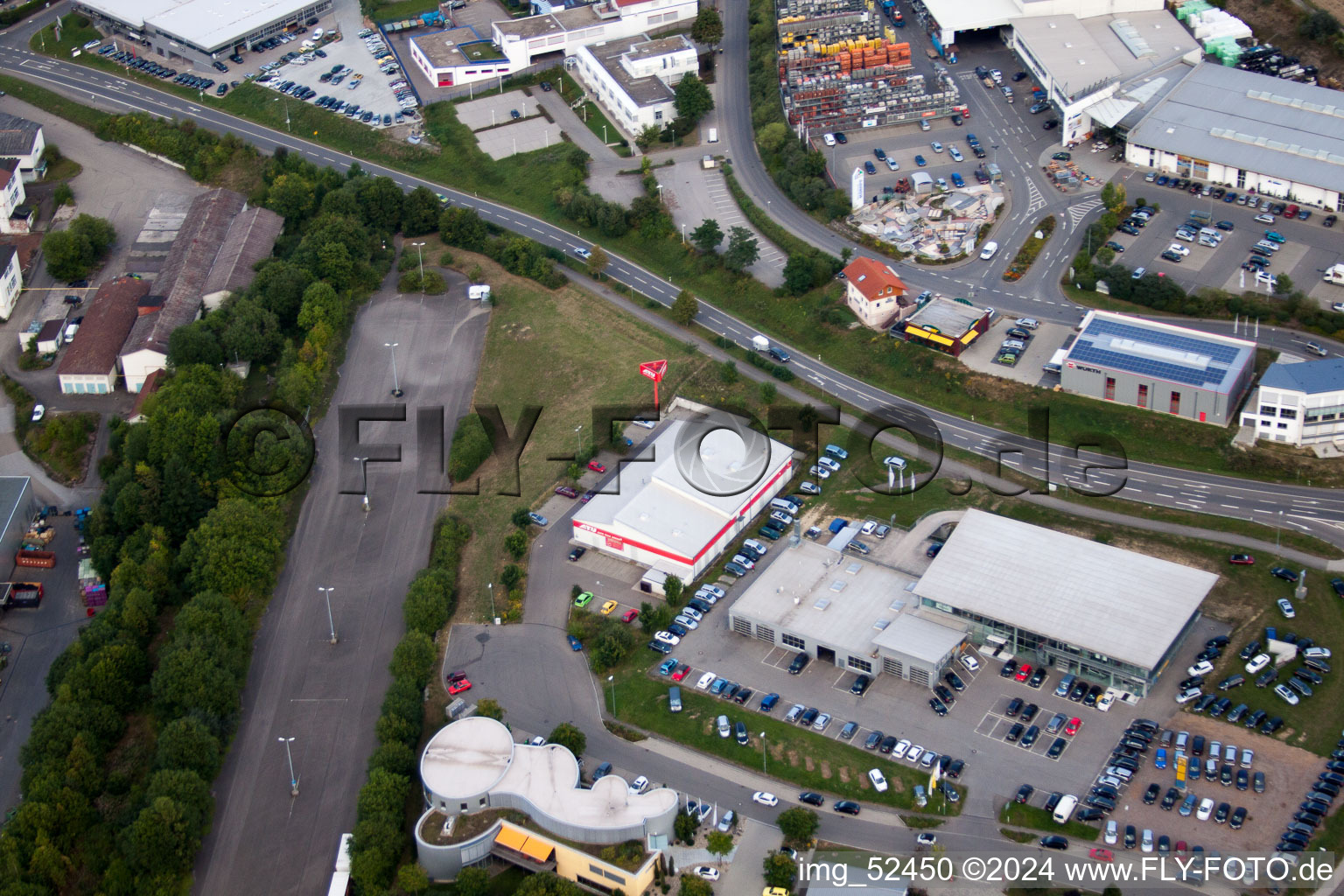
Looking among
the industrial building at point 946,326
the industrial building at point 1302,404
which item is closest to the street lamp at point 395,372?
the industrial building at point 946,326

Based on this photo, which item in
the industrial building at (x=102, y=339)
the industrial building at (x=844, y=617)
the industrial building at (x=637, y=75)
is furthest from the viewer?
the industrial building at (x=637, y=75)

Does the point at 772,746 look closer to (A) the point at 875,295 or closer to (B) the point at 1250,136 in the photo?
(A) the point at 875,295

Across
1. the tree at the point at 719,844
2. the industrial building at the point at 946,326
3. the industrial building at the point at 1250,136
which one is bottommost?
the tree at the point at 719,844

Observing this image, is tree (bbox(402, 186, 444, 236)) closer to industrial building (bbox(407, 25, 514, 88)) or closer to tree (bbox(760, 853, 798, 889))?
industrial building (bbox(407, 25, 514, 88))

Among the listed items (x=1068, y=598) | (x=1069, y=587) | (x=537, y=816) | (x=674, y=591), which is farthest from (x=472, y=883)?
(x=1069, y=587)

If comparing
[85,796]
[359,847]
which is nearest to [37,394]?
[85,796]

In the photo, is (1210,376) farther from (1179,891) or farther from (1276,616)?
(1179,891)

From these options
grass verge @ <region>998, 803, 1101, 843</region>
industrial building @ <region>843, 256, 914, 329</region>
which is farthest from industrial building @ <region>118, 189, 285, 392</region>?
grass verge @ <region>998, 803, 1101, 843</region>

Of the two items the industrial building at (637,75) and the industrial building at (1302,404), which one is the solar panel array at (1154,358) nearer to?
the industrial building at (1302,404)
